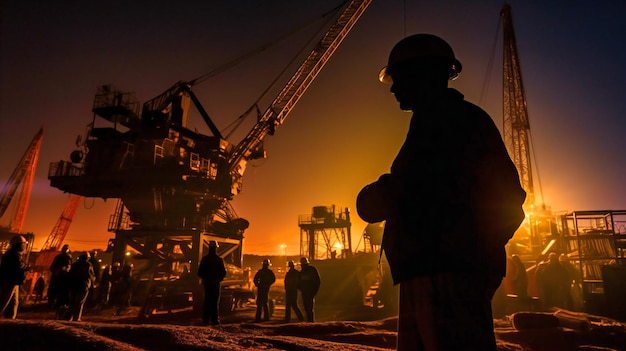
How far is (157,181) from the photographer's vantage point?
22.8 meters

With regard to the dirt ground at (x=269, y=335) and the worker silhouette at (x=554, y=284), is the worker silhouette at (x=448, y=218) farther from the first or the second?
the worker silhouette at (x=554, y=284)

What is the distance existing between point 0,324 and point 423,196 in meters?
4.50

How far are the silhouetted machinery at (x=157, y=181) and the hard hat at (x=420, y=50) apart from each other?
21.1 meters

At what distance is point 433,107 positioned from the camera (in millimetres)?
1812

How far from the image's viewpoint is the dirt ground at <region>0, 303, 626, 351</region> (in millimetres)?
3524

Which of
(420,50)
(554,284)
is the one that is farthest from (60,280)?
(554,284)

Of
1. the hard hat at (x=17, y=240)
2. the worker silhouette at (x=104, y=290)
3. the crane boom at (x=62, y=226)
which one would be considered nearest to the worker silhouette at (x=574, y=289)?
the hard hat at (x=17, y=240)

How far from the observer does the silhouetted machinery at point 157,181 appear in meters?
22.8

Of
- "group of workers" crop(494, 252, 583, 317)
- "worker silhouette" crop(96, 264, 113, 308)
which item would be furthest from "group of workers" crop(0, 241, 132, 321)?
"group of workers" crop(494, 252, 583, 317)

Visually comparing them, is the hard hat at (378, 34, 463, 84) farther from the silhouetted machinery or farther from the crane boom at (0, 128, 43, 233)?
the crane boom at (0, 128, 43, 233)

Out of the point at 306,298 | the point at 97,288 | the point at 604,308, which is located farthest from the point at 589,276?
the point at 97,288

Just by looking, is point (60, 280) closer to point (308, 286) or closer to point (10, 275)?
point (10, 275)

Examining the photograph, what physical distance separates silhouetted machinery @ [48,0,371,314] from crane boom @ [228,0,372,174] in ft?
12.7

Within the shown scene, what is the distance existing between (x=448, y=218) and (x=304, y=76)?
3520cm
